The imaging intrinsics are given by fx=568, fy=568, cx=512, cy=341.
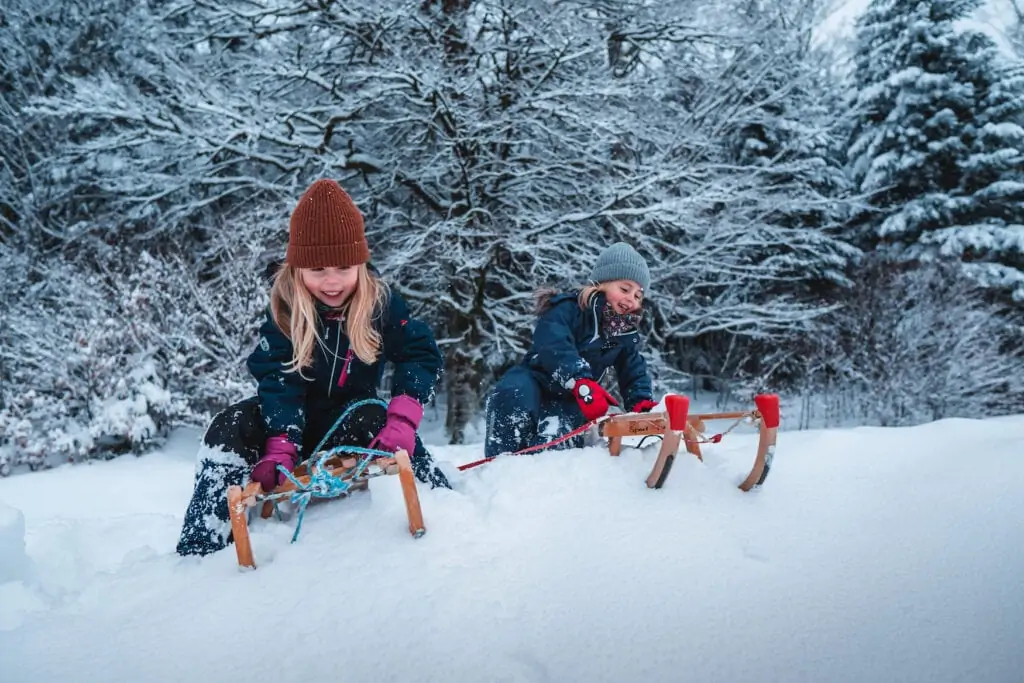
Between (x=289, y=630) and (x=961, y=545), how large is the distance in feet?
5.61

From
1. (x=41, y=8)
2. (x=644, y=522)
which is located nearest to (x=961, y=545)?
(x=644, y=522)

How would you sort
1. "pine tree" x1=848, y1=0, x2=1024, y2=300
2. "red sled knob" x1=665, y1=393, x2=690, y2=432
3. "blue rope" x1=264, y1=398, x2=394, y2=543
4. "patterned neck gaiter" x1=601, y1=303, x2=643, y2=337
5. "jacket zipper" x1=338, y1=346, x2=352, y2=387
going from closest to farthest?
"blue rope" x1=264, y1=398, x2=394, y2=543 → "red sled knob" x1=665, y1=393, x2=690, y2=432 → "jacket zipper" x1=338, y1=346, x2=352, y2=387 → "patterned neck gaiter" x1=601, y1=303, x2=643, y2=337 → "pine tree" x1=848, y1=0, x2=1024, y2=300

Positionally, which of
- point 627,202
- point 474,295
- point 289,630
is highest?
point 627,202

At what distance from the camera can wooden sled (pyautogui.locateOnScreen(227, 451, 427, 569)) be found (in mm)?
1445

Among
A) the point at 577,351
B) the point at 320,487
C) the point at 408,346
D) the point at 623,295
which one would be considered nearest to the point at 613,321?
the point at 623,295

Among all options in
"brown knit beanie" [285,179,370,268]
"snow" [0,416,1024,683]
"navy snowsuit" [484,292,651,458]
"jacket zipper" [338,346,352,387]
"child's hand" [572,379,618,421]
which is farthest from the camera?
"navy snowsuit" [484,292,651,458]

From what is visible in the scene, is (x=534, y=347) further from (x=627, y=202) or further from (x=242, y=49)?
(x=242, y=49)

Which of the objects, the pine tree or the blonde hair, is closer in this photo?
the blonde hair

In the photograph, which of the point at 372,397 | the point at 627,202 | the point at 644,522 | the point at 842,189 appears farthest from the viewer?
the point at 842,189

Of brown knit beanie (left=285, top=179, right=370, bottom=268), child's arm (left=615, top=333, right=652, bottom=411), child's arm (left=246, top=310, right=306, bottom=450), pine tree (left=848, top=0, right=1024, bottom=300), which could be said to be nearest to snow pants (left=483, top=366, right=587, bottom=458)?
child's arm (left=615, top=333, right=652, bottom=411)

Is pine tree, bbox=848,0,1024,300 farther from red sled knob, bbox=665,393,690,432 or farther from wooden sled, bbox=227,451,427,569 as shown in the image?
wooden sled, bbox=227,451,427,569

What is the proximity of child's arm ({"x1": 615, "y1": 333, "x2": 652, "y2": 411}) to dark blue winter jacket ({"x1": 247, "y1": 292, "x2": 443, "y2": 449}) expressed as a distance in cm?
108

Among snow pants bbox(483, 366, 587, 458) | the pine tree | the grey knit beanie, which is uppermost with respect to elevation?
the pine tree

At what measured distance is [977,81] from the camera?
8.28 meters
